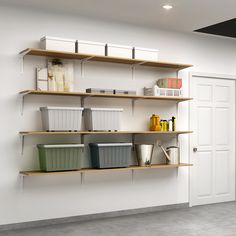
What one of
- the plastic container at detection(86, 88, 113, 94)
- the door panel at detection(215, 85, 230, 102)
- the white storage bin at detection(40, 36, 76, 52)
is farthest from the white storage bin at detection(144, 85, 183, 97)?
the white storage bin at detection(40, 36, 76, 52)

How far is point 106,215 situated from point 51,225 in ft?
2.48

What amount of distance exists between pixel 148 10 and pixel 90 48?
A: 0.80m

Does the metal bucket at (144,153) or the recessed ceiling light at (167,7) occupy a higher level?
the recessed ceiling light at (167,7)

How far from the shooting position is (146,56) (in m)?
5.23

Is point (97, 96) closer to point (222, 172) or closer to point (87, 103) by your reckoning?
point (87, 103)

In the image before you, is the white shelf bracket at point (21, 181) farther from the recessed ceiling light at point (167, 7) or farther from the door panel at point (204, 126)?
the door panel at point (204, 126)

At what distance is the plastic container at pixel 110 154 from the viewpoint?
4.83 m

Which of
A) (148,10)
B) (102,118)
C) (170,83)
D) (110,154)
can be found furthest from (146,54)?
(110,154)

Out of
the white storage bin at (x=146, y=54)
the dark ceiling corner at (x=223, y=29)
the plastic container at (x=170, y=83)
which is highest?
the dark ceiling corner at (x=223, y=29)

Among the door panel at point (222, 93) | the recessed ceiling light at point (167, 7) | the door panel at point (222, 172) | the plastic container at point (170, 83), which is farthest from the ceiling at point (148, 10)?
the door panel at point (222, 172)

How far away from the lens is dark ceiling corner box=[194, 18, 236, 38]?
5.48 m

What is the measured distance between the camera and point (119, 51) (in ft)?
16.5

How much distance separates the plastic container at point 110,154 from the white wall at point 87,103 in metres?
0.25

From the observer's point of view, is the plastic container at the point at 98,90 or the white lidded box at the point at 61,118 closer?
the white lidded box at the point at 61,118
